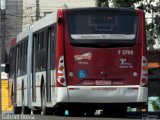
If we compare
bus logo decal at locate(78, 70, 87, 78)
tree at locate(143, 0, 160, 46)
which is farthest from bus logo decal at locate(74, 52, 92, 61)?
tree at locate(143, 0, 160, 46)

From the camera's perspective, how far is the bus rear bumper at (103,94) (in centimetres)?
1981

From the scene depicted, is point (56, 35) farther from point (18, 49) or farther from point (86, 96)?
point (18, 49)

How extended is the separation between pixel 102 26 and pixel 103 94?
6.54ft

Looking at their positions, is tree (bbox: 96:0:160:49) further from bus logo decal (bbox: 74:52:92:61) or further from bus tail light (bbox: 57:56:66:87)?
bus tail light (bbox: 57:56:66:87)

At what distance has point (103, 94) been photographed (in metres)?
19.9

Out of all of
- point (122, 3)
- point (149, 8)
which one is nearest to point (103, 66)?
point (122, 3)

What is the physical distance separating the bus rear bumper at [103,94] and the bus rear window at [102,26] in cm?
143

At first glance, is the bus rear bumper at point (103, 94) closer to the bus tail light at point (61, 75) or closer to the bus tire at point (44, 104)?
the bus tail light at point (61, 75)

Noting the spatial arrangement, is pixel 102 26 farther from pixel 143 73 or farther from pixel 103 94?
pixel 103 94

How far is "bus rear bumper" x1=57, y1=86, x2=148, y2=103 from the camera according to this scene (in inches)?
780

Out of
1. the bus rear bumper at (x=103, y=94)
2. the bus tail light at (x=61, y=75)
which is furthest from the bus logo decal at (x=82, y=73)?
the bus tail light at (x=61, y=75)

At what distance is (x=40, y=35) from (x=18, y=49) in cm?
585

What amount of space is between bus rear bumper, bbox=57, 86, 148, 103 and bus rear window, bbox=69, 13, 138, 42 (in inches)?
56.3

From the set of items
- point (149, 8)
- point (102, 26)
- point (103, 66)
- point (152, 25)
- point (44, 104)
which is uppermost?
point (149, 8)
